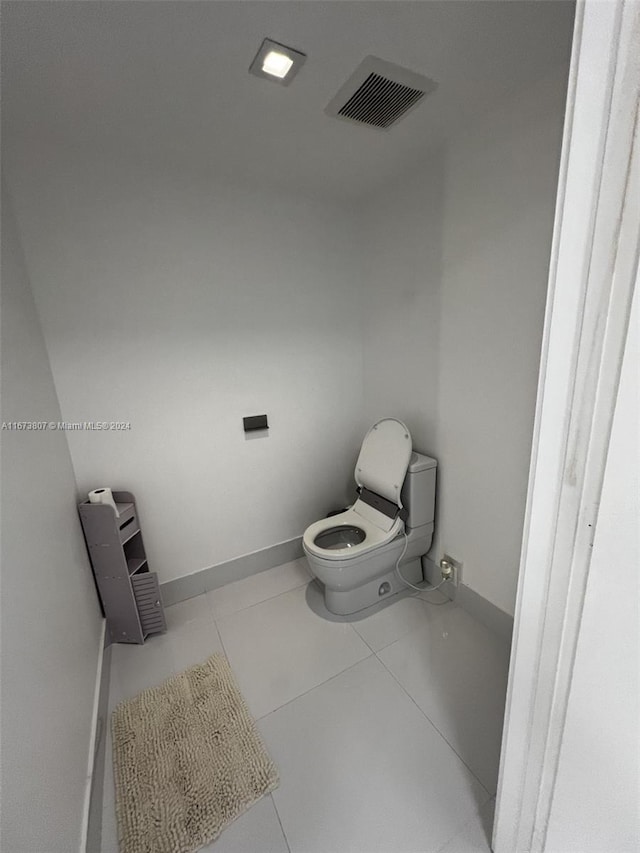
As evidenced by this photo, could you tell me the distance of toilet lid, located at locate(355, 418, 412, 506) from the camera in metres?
1.71

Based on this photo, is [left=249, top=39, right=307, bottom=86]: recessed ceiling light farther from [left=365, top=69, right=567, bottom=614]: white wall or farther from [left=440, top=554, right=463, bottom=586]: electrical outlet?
[left=440, top=554, right=463, bottom=586]: electrical outlet

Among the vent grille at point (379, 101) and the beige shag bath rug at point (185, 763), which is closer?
the beige shag bath rug at point (185, 763)

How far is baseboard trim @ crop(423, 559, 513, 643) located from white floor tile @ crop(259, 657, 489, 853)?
0.56 meters

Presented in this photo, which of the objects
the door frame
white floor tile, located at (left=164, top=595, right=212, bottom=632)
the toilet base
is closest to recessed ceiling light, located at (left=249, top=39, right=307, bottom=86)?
the door frame

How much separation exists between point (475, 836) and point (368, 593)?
87 centimetres

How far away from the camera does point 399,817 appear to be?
0.99 meters

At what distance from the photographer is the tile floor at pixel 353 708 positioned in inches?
38.6

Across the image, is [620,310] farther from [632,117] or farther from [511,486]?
[511,486]

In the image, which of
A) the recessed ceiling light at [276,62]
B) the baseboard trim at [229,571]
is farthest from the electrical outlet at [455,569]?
the recessed ceiling light at [276,62]

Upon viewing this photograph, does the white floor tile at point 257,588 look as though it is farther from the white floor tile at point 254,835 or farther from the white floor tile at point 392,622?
the white floor tile at point 254,835

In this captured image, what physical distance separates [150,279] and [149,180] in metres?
0.41

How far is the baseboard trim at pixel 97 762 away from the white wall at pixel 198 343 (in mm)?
504

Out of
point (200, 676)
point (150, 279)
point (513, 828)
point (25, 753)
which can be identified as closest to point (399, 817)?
point (513, 828)

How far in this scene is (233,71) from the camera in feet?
3.35
